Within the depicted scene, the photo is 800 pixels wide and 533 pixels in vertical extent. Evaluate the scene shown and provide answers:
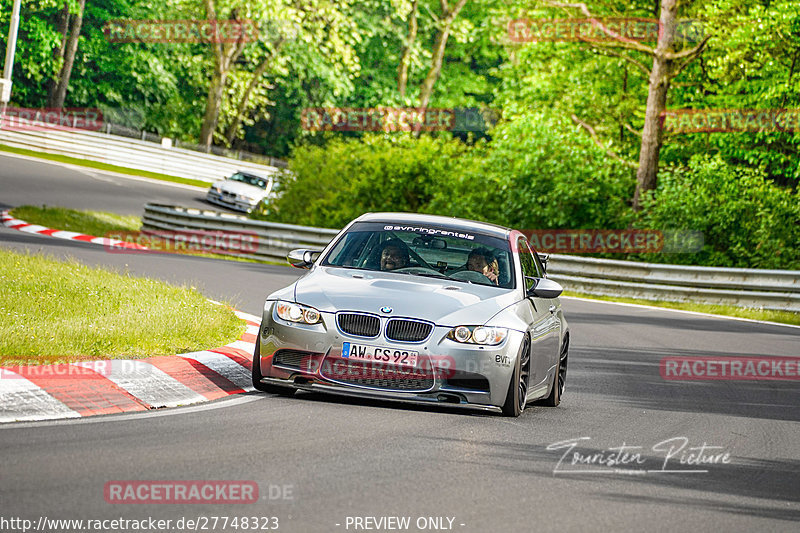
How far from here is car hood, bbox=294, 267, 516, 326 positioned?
29.0ft

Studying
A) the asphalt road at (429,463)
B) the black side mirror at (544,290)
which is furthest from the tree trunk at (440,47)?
the asphalt road at (429,463)

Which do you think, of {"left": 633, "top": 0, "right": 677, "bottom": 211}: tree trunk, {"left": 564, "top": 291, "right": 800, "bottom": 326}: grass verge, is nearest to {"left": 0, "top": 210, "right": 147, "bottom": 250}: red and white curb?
{"left": 564, "top": 291, "right": 800, "bottom": 326}: grass verge

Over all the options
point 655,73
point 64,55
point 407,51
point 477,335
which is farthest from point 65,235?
point 64,55

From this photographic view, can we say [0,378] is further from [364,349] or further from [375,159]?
[375,159]

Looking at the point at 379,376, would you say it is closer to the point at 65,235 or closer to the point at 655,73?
the point at 65,235

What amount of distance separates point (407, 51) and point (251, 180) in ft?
45.3

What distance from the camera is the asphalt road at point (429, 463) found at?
5836 mm

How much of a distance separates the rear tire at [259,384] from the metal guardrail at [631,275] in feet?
49.6

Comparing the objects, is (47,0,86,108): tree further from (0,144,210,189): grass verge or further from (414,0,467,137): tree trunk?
(414,0,467,137): tree trunk

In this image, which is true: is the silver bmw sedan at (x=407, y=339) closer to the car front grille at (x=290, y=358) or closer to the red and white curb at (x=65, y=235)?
the car front grille at (x=290, y=358)

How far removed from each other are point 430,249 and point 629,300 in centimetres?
1446

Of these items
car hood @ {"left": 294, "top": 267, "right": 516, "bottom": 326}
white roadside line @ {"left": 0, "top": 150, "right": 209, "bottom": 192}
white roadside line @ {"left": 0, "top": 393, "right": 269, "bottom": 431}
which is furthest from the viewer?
white roadside line @ {"left": 0, "top": 150, "right": 209, "bottom": 192}

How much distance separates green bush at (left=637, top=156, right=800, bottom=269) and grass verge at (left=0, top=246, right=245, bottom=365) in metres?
15.2

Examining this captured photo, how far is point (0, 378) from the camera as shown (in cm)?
794
